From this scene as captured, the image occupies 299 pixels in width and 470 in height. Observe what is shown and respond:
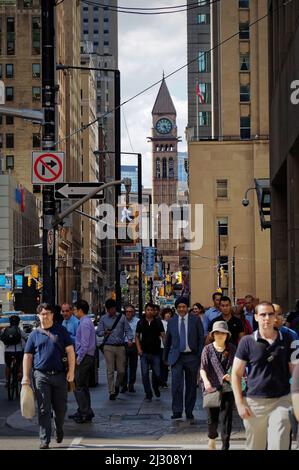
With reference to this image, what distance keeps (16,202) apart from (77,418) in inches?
3175

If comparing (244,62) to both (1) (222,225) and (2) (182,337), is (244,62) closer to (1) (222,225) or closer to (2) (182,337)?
(1) (222,225)

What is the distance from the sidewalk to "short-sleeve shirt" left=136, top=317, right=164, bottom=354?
1023mm

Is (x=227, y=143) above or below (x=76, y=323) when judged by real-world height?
above

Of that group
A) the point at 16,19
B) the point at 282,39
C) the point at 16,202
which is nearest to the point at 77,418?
the point at 282,39

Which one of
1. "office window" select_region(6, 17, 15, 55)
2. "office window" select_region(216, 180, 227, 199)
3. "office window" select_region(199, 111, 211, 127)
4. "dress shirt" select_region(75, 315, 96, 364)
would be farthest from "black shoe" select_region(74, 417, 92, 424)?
"office window" select_region(6, 17, 15, 55)

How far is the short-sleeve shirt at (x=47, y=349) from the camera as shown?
41.4 feet

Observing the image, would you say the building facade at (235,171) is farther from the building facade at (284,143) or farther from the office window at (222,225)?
the building facade at (284,143)

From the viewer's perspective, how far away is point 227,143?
7638cm

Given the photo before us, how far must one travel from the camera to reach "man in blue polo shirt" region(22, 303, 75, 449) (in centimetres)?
1259

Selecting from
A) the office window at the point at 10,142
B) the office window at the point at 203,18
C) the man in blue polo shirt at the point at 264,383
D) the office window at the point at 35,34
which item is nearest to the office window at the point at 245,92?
the office window at the point at 10,142

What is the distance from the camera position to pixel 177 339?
16.2 metres

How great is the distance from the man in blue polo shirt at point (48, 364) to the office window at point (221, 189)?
209 ft
